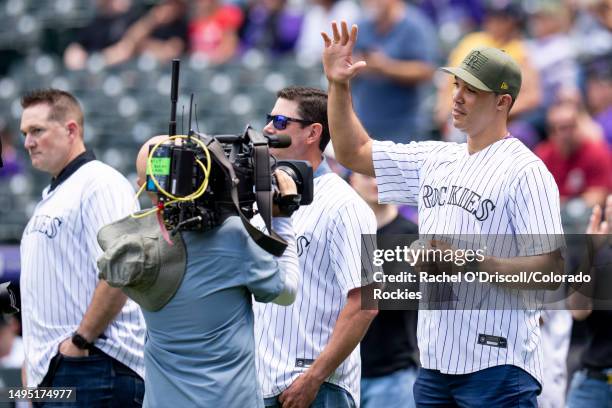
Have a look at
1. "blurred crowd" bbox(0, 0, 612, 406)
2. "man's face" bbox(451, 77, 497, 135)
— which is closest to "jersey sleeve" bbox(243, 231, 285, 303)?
"man's face" bbox(451, 77, 497, 135)

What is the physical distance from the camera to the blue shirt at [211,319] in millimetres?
4133

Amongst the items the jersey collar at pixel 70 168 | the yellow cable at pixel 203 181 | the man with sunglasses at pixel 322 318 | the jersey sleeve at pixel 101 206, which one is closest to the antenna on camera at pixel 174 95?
the yellow cable at pixel 203 181

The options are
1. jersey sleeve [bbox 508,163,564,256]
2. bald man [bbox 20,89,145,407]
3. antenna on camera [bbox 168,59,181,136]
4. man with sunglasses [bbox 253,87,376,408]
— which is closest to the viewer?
antenna on camera [bbox 168,59,181,136]

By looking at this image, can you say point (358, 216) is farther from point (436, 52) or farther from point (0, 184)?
point (0, 184)

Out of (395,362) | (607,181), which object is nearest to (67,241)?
(395,362)

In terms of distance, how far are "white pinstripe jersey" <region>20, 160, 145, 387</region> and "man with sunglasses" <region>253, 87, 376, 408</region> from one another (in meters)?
0.73

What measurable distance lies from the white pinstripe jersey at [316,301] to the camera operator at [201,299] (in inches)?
32.4

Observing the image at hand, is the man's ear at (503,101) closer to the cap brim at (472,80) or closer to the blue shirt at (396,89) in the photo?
the cap brim at (472,80)

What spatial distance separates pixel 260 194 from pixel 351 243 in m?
1.04

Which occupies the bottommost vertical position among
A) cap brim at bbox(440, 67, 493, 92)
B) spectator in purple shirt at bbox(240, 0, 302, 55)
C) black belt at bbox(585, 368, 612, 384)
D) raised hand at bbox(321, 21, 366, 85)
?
Answer: black belt at bbox(585, 368, 612, 384)

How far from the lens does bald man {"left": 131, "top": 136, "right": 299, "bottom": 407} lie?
163 inches

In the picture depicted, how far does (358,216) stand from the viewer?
5.13 meters

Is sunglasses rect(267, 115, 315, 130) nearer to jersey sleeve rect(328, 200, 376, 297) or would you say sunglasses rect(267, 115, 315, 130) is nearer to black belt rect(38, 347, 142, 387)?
jersey sleeve rect(328, 200, 376, 297)

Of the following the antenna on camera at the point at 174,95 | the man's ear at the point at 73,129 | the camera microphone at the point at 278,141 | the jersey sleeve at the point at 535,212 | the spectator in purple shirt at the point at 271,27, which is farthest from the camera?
the spectator in purple shirt at the point at 271,27
